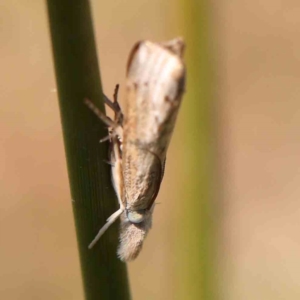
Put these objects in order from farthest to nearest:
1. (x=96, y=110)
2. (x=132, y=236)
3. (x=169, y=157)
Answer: (x=169, y=157) < (x=132, y=236) < (x=96, y=110)

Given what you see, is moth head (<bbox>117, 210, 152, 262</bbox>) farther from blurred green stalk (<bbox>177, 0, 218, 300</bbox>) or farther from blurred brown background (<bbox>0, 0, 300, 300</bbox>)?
blurred brown background (<bbox>0, 0, 300, 300</bbox>)

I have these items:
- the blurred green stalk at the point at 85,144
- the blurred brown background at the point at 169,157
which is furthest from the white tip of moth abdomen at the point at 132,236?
the blurred brown background at the point at 169,157

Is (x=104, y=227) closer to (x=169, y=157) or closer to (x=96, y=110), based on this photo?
(x=96, y=110)

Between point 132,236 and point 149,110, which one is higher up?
point 149,110

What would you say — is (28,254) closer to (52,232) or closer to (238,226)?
(52,232)

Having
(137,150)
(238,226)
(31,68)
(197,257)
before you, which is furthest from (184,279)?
(31,68)

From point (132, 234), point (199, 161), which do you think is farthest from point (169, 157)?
point (199, 161)

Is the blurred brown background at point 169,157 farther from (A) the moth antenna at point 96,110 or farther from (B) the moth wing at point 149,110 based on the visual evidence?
(A) the moth antenna at point 96,110
